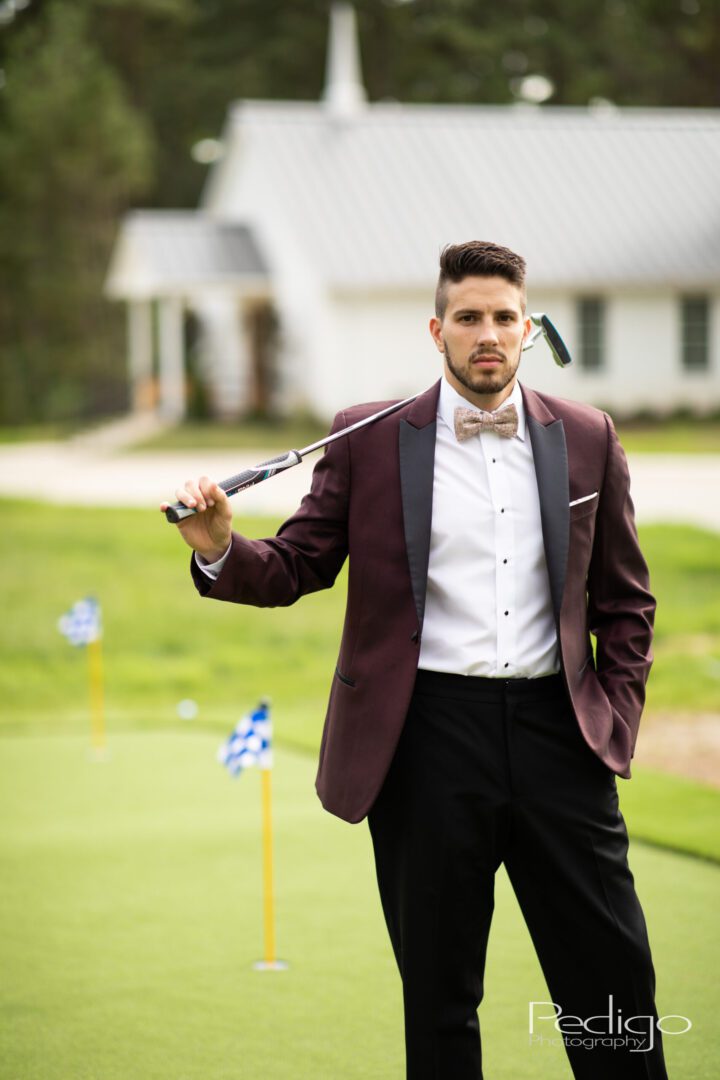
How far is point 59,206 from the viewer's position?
33.4 m

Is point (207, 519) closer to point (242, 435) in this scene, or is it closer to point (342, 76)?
point (242, 435)

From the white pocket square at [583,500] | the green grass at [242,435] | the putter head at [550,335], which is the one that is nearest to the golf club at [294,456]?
the putter head at [550,335]

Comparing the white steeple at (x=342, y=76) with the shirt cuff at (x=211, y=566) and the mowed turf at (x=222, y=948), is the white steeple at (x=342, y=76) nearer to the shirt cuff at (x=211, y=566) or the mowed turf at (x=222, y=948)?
the mowed turf at (x=222, y=948)

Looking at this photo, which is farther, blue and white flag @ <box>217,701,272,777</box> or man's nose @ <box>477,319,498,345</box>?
blue and white flag @ <box>217,701,272,777</box>

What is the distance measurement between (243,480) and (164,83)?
37078 mm

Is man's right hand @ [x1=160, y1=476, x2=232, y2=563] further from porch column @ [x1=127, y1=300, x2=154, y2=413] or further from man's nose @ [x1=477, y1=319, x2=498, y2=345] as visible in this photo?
porch column @ [x1=127, y1=300, x2=154, y2=413]

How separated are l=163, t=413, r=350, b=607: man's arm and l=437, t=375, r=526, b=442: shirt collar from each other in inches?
8.1

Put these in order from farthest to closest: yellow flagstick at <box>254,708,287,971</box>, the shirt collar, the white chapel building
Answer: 1. the white chapel building
2. yellow flagstick at <box>254,708,287,971</box>
3. the shirt collar

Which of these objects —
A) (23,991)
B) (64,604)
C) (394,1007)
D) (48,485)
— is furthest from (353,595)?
(48,485)

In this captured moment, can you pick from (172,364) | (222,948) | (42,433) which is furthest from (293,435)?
(222,948)

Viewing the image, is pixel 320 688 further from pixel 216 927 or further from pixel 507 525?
pixel 507 525

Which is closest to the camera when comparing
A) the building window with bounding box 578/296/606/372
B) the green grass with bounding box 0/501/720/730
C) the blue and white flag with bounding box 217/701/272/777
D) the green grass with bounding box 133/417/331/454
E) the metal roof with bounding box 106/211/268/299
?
the blue and white flag with bounding box 217/701/272/777

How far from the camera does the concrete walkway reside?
50.9 ft

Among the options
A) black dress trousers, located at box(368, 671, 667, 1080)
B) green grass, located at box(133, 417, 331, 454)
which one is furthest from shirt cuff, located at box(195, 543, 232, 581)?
green grass, located at box(133, 417, 331, 454)
